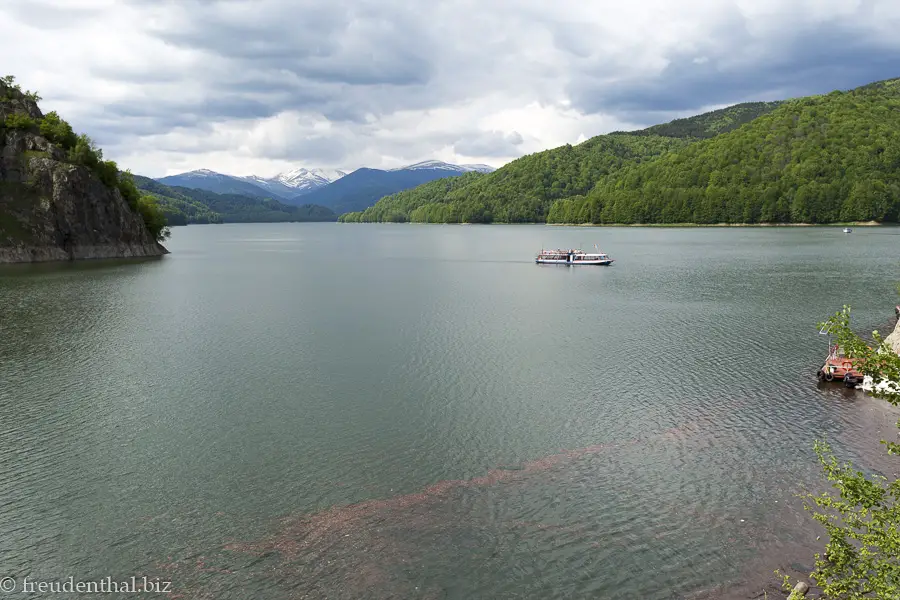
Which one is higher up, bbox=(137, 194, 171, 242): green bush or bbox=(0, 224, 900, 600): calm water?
bbox=(137, 194, 171, 242): green bush

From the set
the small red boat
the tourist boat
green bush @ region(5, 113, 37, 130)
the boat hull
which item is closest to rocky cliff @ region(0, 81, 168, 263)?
green bush @ region(5, 113, 37, 130)

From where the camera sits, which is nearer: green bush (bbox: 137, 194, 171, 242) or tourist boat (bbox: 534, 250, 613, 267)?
tourist boat (bbox: 534, 250, 613, 267)

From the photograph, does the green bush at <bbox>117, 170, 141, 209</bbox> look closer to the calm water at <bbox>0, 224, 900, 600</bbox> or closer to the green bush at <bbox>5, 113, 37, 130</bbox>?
the green bush at <bbox>5, 113, 37, 130</bbox>

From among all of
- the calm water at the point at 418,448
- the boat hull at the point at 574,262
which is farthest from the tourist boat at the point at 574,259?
the calm water at the point at 418,448

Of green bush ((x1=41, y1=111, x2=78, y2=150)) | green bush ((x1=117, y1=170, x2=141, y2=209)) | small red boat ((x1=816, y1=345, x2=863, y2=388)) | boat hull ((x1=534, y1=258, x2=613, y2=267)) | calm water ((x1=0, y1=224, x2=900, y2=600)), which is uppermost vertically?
green bush ((x1=41, y1=111, x2=78, y2=150))

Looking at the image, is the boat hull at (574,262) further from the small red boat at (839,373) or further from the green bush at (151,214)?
the green bush at (151,214)

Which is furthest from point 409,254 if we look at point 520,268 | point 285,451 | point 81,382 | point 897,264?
point 285,451

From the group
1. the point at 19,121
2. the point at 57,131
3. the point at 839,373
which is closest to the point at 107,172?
the point at 57,131
